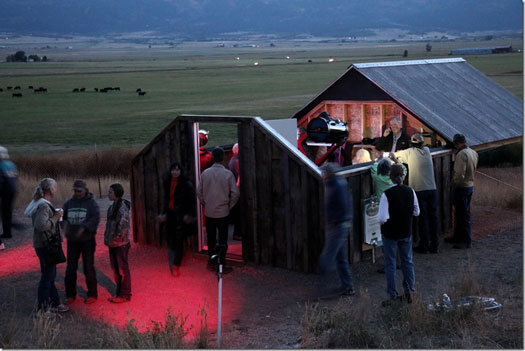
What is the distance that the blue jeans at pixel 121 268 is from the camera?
938 centimetres

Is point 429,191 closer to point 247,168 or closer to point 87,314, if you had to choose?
point 247,168

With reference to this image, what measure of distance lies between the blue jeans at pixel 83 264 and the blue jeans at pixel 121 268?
0.25 metres

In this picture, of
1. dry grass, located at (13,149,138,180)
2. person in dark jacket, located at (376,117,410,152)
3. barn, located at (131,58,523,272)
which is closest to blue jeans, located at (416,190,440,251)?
barn, located at (131,58,523,272)

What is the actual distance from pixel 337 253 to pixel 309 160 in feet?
5.01

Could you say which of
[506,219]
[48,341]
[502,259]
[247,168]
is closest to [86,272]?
[48,341]

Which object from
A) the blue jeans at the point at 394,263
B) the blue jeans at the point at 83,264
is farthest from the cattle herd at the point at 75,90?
the blue jeans at the point at 394,263

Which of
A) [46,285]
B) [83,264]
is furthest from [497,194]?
[46,285]

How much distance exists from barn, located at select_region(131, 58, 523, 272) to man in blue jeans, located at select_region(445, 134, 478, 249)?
562 millimetres

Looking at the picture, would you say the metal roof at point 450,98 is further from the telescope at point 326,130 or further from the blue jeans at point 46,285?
the blue jeans at point 46,285

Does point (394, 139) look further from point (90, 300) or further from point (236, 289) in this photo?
point (90, 300)

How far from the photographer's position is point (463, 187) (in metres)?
11.9

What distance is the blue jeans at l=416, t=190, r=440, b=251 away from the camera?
1152 centimetres

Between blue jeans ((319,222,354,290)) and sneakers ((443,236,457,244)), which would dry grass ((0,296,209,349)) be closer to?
blue jeans ((319,222,354,290))

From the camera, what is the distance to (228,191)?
10.4 meters
